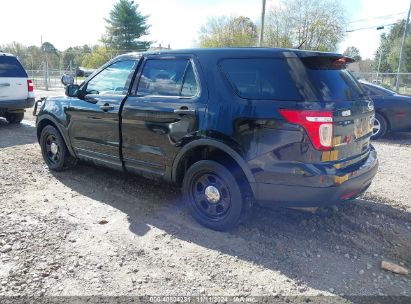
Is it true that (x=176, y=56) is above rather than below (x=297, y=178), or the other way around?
above

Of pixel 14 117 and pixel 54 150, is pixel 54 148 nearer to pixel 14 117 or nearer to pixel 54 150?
pixel 54 150

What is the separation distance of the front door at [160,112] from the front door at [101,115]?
7.5 inches

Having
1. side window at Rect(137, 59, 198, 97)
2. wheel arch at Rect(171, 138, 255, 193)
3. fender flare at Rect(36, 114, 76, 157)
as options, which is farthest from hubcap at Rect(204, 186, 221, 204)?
fender flare at Rect(36, 114, 76, 157)

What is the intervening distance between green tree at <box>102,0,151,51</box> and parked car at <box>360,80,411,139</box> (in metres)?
44.2

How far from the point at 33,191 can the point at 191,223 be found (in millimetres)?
2301

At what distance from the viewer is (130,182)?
5.06 meters

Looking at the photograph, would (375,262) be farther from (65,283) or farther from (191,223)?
(65,283)

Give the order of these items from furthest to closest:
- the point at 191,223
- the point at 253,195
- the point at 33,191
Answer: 1. the point at 33,191
2. the point at 191,223
3. the point at 253,195

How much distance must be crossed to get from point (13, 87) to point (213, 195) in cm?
751

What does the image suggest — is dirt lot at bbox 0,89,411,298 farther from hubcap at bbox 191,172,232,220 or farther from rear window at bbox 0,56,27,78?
rear window at bbox 0,56,27,78

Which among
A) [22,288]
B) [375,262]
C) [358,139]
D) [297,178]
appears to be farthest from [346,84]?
[22,288]

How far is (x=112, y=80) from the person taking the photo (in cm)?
457

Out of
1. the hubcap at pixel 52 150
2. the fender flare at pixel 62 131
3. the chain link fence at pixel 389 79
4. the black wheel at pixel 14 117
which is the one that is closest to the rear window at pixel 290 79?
the fender flare at pixel 62 131

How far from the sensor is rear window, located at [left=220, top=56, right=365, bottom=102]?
3100 mm
